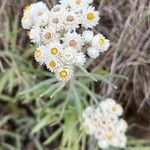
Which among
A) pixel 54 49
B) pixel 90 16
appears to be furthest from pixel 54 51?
pixel 90 16

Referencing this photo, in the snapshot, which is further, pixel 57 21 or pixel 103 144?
pixel 103 144

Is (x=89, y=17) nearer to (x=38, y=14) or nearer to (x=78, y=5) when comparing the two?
(x=78, y=5)

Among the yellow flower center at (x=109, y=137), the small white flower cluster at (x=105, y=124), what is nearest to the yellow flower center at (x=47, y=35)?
the small white flower cluster at (x=105, y=124)

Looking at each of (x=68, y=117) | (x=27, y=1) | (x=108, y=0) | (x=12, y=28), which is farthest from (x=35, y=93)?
(x=108, y=0)

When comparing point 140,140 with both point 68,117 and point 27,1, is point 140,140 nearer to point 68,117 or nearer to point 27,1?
point 68,117

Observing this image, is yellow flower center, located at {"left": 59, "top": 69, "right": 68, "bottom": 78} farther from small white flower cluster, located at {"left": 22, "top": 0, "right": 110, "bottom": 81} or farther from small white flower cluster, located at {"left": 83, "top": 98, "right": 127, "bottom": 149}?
small white flower cluster, located at {"left": 83, "top": 98, "right": 127, "bottom": 149}

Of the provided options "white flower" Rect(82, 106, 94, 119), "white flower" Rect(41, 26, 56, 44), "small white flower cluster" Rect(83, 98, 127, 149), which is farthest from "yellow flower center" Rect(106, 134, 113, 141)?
"white flower" Rect(41, 26, 56, 44)

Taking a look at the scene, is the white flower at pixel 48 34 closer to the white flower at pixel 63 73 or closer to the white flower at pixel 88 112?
the white flower at pixel 63 73
